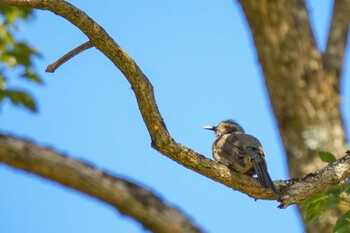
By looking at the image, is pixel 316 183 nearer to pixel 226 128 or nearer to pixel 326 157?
pixel 326 157

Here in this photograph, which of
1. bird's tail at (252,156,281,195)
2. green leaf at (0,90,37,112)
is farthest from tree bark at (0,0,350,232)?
green leaf at (0,90,37,112)

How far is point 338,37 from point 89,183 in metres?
8.37

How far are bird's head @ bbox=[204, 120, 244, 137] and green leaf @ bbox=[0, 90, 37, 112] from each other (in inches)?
84.0

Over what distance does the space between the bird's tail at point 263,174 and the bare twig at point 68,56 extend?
147 cm

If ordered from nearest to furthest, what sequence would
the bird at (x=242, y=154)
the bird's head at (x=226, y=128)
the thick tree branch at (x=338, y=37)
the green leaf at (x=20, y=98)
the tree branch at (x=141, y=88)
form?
the tree branch at (x=141, y=88)
the bird at (x=242, y=154)
the green leaf at (x=20, y=98)
the bird's head at (x=226, y=128)
the thick tree branch at (x=338, y=37)

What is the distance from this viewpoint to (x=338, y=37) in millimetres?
9656

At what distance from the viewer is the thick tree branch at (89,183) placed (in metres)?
1.68

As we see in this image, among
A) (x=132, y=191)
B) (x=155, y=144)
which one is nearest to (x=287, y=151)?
(x=155, y=144)

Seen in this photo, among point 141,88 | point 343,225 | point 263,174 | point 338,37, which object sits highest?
point 338,37

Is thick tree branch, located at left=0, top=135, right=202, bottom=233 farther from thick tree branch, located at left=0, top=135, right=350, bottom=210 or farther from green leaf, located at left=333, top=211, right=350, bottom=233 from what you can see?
green leaf, located at left=333, top=211, right=350, bottom=233

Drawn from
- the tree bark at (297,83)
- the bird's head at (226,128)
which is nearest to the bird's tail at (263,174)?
the bird's head at (226,128)

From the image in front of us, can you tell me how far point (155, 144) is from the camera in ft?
14.2

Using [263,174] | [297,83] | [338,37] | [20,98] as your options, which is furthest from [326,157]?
[338,37]

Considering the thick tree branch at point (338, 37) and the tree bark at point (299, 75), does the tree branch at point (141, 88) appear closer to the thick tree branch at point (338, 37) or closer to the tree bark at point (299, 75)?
the tree bark at point (299, 75)
